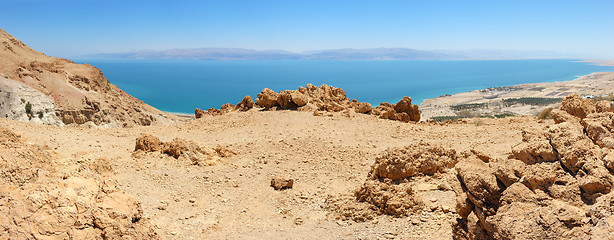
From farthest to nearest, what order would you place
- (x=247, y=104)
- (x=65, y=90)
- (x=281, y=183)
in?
1. (x=65, y=90)
2. (x=247, y=104)
3. (x=281, y=183)

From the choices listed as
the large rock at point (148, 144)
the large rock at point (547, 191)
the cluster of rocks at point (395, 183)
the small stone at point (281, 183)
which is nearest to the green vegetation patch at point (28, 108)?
the large rock at point (148, 144)

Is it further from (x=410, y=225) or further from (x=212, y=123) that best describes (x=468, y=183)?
(x=212, y=123)

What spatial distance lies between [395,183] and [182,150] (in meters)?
6.20

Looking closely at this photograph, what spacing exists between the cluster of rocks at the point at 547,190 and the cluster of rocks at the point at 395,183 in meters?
1.75

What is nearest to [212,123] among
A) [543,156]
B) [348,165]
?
[348,165]

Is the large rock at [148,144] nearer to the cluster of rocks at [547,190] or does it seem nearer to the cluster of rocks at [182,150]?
the cluster of rocks at [182,150]

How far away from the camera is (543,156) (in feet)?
17.3

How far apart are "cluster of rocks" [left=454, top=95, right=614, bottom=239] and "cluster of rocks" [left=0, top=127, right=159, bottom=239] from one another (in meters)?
4.70

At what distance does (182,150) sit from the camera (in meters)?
11.3

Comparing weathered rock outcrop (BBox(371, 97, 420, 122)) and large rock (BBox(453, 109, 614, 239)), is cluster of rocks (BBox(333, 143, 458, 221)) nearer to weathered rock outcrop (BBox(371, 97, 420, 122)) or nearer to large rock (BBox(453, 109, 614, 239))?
large rock (BBox(453, 109, 614, 239))

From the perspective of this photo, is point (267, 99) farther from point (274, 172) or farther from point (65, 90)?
point (65, 90)

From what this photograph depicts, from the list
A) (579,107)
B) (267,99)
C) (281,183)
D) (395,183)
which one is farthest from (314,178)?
(267,99)

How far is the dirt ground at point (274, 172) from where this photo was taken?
7464mm

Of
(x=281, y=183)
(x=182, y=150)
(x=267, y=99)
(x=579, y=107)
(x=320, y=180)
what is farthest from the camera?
(x=267, y=99)
